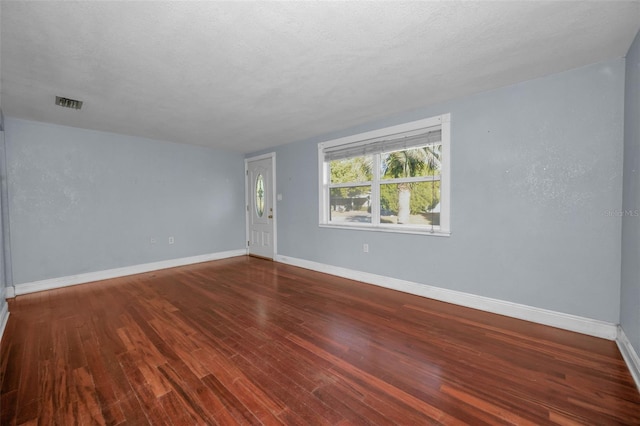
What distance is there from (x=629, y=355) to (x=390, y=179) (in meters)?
2.69

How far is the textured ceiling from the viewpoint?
1.63 metres

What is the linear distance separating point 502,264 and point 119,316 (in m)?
4.20

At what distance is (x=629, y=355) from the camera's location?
1.93 meters

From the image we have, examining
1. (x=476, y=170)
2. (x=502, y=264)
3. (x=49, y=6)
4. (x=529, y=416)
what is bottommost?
(x=529, y=416)

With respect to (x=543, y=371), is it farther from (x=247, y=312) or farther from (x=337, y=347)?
(x=247, y=312)

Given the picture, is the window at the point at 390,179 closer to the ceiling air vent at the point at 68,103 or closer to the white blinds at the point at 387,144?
the white blinds at the point at 387,144

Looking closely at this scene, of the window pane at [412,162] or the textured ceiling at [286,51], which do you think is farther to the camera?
the window pane at [412,162]

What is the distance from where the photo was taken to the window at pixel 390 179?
3242mm

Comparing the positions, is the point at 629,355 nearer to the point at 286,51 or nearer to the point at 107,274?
the point at 286,51

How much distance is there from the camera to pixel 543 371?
188 cm

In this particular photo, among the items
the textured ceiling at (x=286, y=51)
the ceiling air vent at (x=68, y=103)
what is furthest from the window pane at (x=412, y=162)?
the ceiling air vent at (x=68, y=103)

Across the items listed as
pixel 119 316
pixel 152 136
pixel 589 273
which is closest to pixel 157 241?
pixel 152 136

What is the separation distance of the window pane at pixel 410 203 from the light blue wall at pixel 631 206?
5.02 ft

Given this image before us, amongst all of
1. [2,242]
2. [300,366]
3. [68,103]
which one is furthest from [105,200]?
[300,366]
